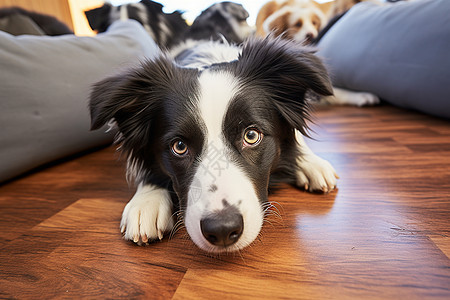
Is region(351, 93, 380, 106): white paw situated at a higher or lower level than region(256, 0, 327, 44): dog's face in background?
lower

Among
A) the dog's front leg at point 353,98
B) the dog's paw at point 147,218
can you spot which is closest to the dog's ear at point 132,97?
the dog's paw at point 147,218

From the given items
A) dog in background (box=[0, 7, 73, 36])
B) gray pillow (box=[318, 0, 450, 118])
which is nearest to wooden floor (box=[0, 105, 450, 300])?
gray pillow (box=[318, 0, 450, 118])

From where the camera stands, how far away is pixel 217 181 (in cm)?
105

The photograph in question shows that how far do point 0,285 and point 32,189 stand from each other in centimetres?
94

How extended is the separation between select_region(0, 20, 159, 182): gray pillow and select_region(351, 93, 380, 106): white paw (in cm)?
240

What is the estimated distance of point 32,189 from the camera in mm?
1839

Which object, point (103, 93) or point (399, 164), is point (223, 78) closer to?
point (103, 93)

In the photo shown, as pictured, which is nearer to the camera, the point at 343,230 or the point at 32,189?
the point at 343,230

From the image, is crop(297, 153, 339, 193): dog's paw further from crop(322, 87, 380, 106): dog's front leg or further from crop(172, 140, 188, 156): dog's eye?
crop(322, 87, 380, 106): dog's front leg

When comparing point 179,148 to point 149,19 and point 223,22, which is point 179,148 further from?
point 149,19

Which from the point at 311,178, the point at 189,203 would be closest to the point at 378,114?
the point at 311,178

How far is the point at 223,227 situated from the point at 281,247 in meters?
0.29

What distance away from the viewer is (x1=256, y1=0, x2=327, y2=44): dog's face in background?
3.71 metres

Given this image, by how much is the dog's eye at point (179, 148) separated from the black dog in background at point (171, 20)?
2.41m
